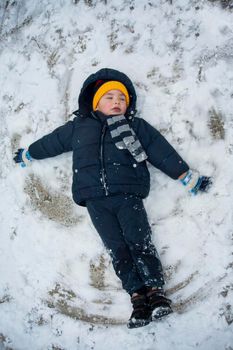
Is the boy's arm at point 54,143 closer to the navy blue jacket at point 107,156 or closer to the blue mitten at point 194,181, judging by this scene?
the navy blue jacket at point 107,156

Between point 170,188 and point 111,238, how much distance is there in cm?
Answer: 82

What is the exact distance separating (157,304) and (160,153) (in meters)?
1.34

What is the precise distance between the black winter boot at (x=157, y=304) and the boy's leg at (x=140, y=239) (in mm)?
65

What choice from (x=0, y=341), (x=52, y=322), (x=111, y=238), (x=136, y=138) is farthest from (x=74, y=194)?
(x=0, y=341)

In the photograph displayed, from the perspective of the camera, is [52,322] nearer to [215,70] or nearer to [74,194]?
[74,194]

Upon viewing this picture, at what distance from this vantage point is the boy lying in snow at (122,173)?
10.3 ft

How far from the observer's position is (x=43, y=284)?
3.79 metres

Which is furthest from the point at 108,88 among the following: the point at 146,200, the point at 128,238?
the point at 128,238

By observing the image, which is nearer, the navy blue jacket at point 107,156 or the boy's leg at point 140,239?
the boy's leg at point 140,239

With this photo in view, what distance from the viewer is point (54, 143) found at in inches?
148

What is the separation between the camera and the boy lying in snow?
3.13 meters

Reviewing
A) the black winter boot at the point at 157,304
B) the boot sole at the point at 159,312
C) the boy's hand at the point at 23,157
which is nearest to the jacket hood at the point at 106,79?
the boy's hand at the point at 23,157

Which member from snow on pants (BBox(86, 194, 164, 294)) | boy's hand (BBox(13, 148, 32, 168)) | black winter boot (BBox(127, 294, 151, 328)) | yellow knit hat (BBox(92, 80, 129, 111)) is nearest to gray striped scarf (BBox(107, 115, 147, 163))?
yellow knit hat (BBox(92, 80, 129, 111))

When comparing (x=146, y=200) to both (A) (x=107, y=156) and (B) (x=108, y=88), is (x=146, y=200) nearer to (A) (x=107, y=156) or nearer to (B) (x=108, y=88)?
(A) (x=107, y=156)
